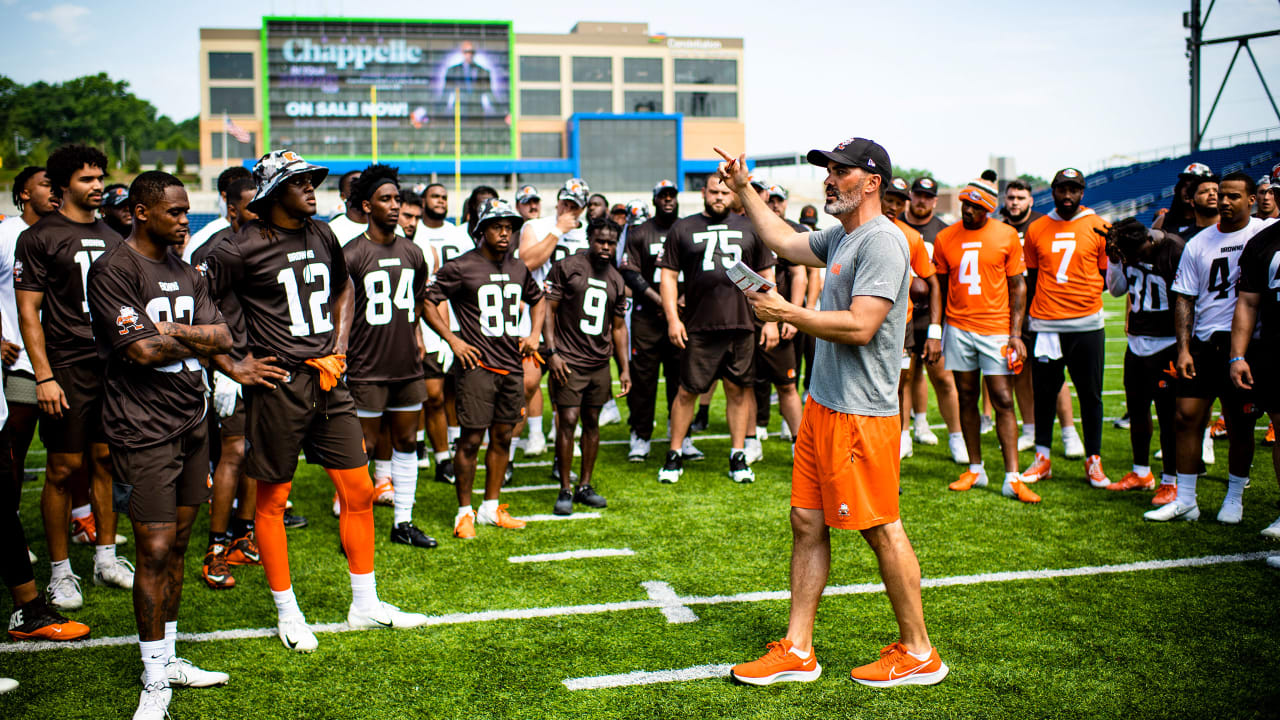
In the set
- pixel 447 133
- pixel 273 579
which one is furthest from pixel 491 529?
pixel 447 133

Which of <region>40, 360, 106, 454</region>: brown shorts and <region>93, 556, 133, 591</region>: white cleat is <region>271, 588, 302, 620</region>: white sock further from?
<region>40, 360, 106, 454</region>: brown shorts

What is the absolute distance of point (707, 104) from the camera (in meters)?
70.5

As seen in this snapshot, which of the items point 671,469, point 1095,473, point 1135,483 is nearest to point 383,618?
point 671,469

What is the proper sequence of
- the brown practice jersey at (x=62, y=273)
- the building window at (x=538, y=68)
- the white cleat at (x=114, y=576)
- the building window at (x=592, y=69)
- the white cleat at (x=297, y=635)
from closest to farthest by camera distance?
1. the white cleat at (x=297, y=635)
2. the brown practice jersey at (x=62, y=273)
3. the white cleat at (x=114, y=576)
4. the building window at (x=538, y=68)
5. the building window at (x=592, y=69)

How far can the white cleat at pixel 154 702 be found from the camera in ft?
11.5

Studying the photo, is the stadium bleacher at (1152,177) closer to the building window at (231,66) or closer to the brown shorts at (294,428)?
the brown shorts at (294,428)

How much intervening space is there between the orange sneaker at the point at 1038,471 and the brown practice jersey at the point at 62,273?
6.45 m

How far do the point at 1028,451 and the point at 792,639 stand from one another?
5.38m

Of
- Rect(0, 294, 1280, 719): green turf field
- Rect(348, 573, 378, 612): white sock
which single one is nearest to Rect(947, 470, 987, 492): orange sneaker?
Rect(0, 294, 1280, 719): green turf field

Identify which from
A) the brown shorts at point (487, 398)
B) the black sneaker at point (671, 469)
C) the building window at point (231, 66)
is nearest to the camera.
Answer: the brown shorts at point (487, 398)

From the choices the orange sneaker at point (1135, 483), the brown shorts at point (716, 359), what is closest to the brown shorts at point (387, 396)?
the brown shorts at point (716, 359)

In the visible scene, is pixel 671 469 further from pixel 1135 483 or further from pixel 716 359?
pixel 1135 483

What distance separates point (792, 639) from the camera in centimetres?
382

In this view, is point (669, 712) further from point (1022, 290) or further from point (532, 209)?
point (532, 209)
